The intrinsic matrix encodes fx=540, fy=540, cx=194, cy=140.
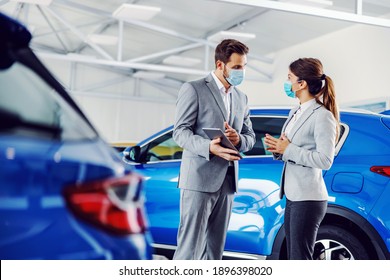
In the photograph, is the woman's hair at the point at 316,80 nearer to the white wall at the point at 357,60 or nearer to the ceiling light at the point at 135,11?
the ceiling light at the point at 135,11

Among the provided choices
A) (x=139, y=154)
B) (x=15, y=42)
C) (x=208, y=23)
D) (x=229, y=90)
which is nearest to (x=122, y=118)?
(x=208, y=23)

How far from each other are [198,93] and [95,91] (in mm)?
12349

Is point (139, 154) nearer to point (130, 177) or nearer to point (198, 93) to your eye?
point (198, 93)

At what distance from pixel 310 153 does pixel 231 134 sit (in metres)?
0.40

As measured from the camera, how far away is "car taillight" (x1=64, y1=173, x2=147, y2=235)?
1132mm

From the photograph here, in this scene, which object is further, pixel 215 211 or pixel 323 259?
pixel 323 259

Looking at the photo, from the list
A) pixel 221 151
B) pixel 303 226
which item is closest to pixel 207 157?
pixel 221 151

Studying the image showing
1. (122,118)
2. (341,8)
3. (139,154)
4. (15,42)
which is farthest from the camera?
(122,118)

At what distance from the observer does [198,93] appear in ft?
8.78

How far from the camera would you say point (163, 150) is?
12.7 feet

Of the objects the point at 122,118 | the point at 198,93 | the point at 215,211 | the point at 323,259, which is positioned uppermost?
the point at 122,118

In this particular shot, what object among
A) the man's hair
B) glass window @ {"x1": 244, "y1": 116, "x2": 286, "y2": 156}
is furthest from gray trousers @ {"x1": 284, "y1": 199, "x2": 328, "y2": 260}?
glass window @ {"x1": 244, "y1": 116, "x2": 286, "y2": 156}

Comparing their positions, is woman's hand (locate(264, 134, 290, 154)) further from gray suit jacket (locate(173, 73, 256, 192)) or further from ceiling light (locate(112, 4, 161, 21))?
ceiling light (locate(112, 4, 161, 21))

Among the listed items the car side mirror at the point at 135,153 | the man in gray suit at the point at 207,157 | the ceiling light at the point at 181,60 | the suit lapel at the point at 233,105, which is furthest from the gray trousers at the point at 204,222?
the ceiling light at the point at 181,60
